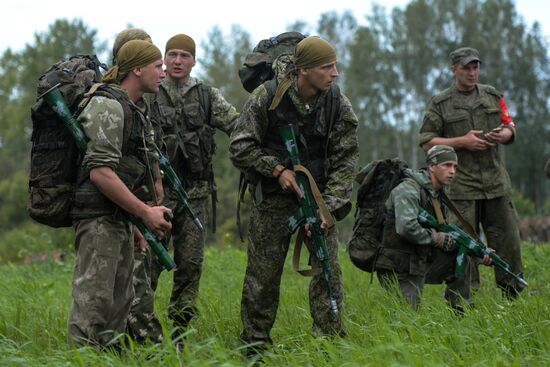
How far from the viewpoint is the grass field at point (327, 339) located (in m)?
4.36

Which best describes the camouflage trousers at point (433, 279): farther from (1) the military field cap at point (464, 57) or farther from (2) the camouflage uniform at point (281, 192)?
(1) the military field cap at point (464, 57)

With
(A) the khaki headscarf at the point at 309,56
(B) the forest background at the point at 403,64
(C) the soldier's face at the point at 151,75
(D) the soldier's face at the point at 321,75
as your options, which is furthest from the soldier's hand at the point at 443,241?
(B) the forest background at the point at 403,64

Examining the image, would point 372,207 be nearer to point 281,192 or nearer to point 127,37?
point 281,192

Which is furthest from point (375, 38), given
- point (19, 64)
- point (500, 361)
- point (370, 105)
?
point (500, 361)

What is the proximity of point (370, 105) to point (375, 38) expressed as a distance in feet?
12.1

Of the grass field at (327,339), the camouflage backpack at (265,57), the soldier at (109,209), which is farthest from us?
the camouflage backpack at (265,57)

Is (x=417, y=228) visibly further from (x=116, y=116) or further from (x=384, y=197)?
(x=116, y=116)

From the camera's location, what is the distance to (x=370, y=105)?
157 feet

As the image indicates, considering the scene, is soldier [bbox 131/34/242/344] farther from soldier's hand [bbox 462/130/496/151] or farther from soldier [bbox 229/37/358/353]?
soldier's hand [bbox 462/130/496/151]

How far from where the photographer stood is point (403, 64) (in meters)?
45.9

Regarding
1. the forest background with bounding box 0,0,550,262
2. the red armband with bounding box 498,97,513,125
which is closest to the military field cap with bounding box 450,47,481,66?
the red armband with bounding box 498,97,513,125

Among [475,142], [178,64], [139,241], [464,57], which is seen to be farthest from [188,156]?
[464,57]

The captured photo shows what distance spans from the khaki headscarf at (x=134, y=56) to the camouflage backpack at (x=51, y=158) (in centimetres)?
36

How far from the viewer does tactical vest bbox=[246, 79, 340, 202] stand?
19.1ft
